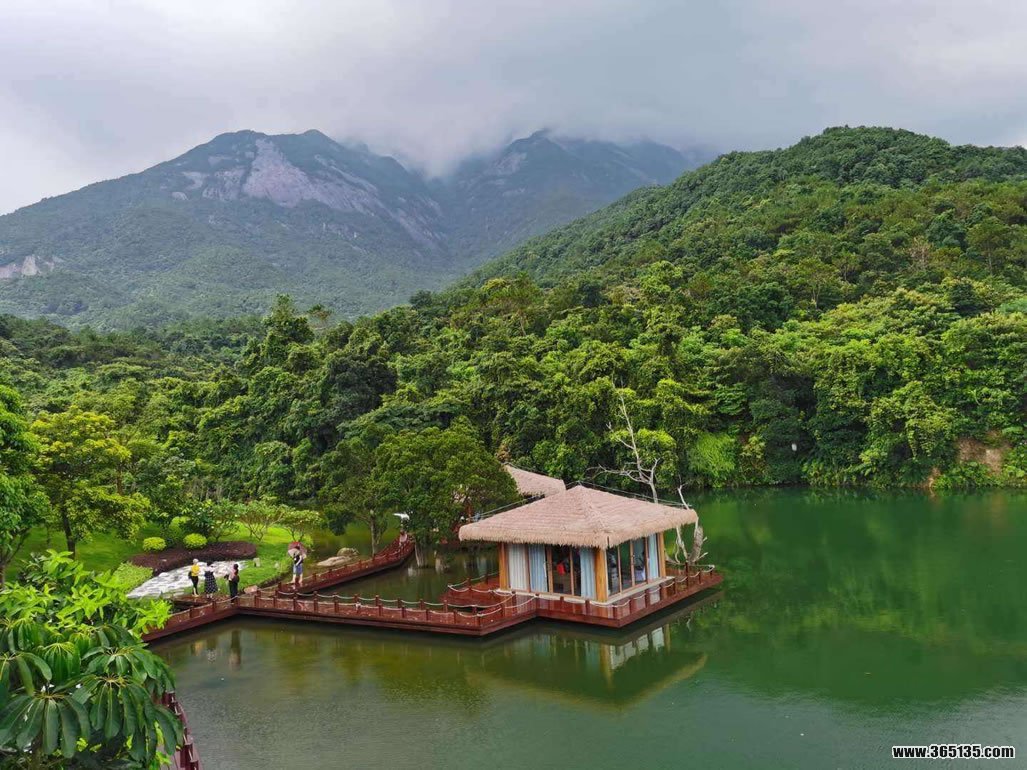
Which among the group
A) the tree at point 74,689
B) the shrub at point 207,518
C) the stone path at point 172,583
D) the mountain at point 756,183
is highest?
the mountain at point 756,183

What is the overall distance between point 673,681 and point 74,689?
9.12 metres

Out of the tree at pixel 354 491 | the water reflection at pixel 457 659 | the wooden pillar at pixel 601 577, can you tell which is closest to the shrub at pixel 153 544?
the tree at pixel 354 491

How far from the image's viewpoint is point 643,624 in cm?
1503

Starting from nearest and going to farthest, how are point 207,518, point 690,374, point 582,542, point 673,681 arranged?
point 673,681
point 582,542
point 207,518
point 690,374

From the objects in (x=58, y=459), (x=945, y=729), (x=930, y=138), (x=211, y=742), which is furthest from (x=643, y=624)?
(x=930, y=138)

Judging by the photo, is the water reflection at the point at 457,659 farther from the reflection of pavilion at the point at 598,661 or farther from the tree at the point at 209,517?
the tree at the point at 209,517

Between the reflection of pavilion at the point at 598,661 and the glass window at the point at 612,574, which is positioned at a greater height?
the glass window at the point at 612,574

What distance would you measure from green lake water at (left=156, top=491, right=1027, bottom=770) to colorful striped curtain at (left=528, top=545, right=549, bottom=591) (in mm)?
1104

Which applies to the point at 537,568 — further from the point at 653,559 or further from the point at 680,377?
the point at 680,377

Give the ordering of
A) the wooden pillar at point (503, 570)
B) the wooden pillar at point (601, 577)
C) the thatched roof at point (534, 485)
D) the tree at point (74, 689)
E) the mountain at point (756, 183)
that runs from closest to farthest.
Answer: the tree at point (74, 689), the wooden pillar at point (601, 577), the wooden pillar at point (503, 570), the thatched roof at point (534, 485), the mountain at point (756, 183)

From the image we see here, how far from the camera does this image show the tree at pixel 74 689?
190 inches

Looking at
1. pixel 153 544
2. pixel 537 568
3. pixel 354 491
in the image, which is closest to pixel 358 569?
pixel 354 491

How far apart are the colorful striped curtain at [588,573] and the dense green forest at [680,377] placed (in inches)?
197

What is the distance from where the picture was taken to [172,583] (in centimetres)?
1867
